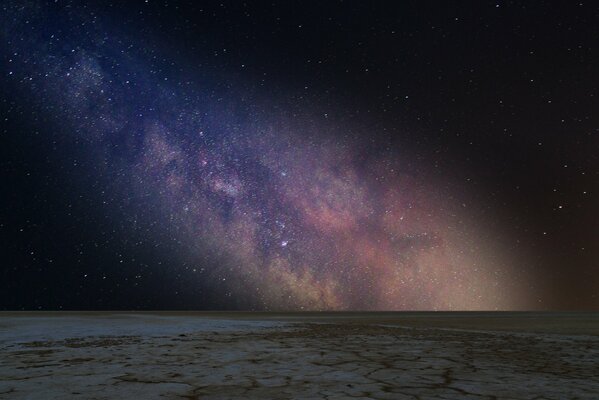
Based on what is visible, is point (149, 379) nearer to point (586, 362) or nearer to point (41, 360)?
point (41, 360)

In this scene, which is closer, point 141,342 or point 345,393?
point 345,393

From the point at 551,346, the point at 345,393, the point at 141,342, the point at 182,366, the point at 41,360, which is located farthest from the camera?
the point at 141,342

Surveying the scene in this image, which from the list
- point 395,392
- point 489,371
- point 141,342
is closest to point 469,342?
point 489,371

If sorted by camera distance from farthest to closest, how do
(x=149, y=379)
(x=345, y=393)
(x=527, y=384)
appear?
(x=149, y=379)
(x=527, y=384)
(x=345, y=393)

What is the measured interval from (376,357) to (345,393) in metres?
1.76

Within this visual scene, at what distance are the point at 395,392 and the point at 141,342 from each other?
4251mm

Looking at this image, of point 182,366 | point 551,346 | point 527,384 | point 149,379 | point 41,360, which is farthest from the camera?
point 551,346

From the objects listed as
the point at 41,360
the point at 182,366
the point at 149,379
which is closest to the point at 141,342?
the point at 41,360

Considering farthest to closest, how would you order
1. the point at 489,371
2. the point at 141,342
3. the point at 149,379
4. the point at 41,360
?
the point at 141,342 < the point at 41,360 < the point at 489,371 < the point at 149,379

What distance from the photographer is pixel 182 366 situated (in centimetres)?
399

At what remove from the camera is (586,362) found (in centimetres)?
421

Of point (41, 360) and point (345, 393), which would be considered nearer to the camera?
point (345, 393)

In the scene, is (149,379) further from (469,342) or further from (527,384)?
(469,342)

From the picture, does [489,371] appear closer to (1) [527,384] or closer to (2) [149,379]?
(1) [527,384]
